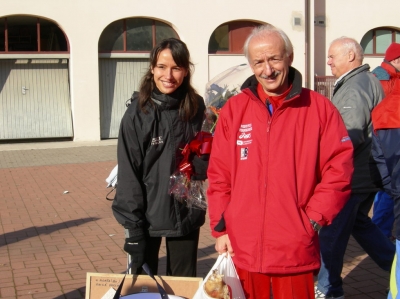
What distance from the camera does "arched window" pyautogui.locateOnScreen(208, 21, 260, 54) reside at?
1817 centimetres

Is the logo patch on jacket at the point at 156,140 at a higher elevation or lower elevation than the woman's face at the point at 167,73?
lower

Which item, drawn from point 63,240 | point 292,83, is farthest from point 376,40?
point 292,83

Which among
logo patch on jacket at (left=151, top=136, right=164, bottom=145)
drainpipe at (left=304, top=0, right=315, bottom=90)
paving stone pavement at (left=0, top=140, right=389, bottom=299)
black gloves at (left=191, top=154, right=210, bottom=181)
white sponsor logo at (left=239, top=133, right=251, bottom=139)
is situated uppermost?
drainpipe at (left=304, top=0, right=315, bottom=90)

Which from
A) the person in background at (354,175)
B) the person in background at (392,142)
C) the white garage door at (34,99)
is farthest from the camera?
the white garage door at (34,99)

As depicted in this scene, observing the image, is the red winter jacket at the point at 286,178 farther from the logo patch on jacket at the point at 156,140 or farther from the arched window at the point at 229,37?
the arched window at the point at 229,37

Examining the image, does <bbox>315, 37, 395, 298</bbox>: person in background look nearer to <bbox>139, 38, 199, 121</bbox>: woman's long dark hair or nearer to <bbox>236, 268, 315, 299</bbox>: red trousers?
<bbox>139, 38, 199, 121</bbox>: woman's long dark hair

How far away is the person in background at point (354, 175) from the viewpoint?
15.0 ft

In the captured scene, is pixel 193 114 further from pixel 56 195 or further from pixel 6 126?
pixel 6 126

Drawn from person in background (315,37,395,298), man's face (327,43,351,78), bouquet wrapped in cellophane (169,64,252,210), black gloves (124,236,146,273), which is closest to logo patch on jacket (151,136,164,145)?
bouquet wrapped in cellophane (169,64,252,210)

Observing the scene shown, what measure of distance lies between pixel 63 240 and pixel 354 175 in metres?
3.84

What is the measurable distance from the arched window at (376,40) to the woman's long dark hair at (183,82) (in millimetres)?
17430

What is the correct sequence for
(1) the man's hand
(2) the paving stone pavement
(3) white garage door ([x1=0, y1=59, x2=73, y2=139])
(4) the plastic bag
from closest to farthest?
(4) the plastic bag, (1) the man's hand, (2) the paving stone pavement, (3) white garage door ([x1=0, y1=59, x2=73, y2=139])

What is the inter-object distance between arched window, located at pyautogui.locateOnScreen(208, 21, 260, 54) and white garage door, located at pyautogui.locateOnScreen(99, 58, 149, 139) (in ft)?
7.50

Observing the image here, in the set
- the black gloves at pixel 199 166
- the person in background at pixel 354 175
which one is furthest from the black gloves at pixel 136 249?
the person in background at pixel 354 175
